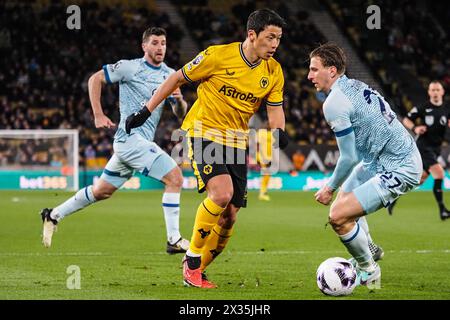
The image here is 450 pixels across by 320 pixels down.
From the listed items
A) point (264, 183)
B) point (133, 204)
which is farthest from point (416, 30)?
point (133, 204)

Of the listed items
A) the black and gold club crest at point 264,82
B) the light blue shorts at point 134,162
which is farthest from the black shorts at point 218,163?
the light blue shorts at point 134,162

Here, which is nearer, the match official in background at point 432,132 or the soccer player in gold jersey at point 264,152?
the match official in background at point 432,132

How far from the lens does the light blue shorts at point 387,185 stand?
7355 mm

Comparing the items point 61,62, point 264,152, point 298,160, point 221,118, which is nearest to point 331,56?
point 221,118

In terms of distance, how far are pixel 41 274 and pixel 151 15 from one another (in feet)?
86.2

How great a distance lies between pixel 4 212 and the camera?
17188 millimetres

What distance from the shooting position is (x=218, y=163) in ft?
25.3

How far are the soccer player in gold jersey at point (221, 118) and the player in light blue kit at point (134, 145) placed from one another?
2.50 meters

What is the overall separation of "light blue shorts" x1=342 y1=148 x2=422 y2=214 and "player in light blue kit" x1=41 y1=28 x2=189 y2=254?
336 centimetres

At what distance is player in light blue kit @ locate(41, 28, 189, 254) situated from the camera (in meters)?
10.5

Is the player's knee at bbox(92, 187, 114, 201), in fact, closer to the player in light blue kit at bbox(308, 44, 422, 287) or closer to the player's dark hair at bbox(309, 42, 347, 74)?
the player in light blue kit at bbox(308, 44, 422, 287)

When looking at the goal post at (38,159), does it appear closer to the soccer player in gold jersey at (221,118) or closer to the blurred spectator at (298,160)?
the blurred spectator at (298,160)

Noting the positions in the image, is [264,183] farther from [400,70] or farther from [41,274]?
[400,70]

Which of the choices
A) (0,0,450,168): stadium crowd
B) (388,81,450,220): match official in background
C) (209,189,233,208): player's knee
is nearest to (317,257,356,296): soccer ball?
(209,189,233,208): player's knee
